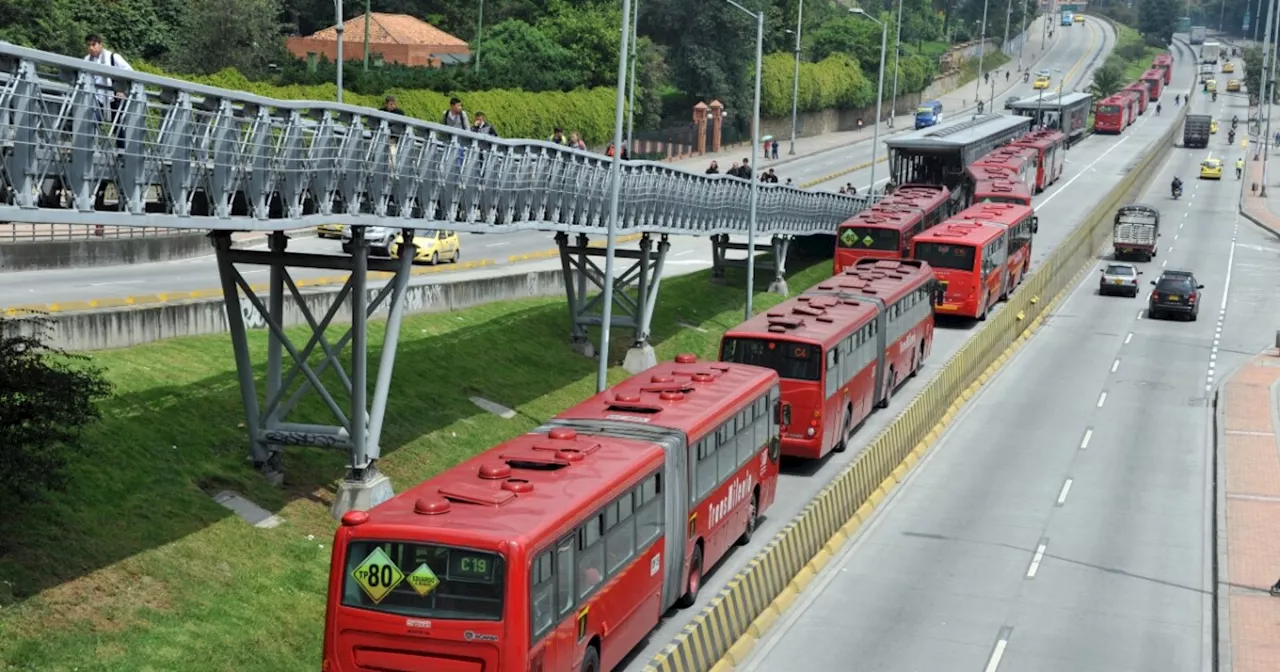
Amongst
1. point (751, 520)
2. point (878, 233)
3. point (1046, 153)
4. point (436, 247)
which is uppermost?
point (1046, 153)

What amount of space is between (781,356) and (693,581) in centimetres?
1009

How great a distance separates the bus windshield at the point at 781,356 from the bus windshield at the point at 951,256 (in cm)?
2112

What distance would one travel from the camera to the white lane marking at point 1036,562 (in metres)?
28.5

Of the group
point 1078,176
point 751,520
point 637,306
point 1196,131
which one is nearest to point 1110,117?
point 1196,131

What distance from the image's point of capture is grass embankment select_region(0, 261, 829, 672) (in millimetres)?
20734

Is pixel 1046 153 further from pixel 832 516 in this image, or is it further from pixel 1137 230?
pixel 832 516

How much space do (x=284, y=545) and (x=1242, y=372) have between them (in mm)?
35560

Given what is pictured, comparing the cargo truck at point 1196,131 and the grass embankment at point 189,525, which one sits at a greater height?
the cargo truck at point 1196,131

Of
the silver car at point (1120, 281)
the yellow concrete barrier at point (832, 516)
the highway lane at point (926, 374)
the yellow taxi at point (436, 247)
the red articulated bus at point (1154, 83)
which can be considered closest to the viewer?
the yellow concrete barrier at point (832, 516)

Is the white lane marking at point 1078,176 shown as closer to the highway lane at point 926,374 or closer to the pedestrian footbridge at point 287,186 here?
the highway lane at point 926,374

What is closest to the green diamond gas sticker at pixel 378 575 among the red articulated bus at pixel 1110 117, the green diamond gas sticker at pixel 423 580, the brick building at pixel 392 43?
the green diamond gas sticker at pixel 423 580

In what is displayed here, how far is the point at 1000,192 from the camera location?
240 ft

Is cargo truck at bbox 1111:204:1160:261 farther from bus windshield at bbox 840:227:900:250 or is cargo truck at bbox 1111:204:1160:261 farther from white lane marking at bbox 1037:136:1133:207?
bus windshield at bbox 840:227:900:250

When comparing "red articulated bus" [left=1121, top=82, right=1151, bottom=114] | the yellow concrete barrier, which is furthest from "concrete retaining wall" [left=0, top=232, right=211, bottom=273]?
"red articulated bus" [left=1121, top=82, right=1151, bottom=114]
